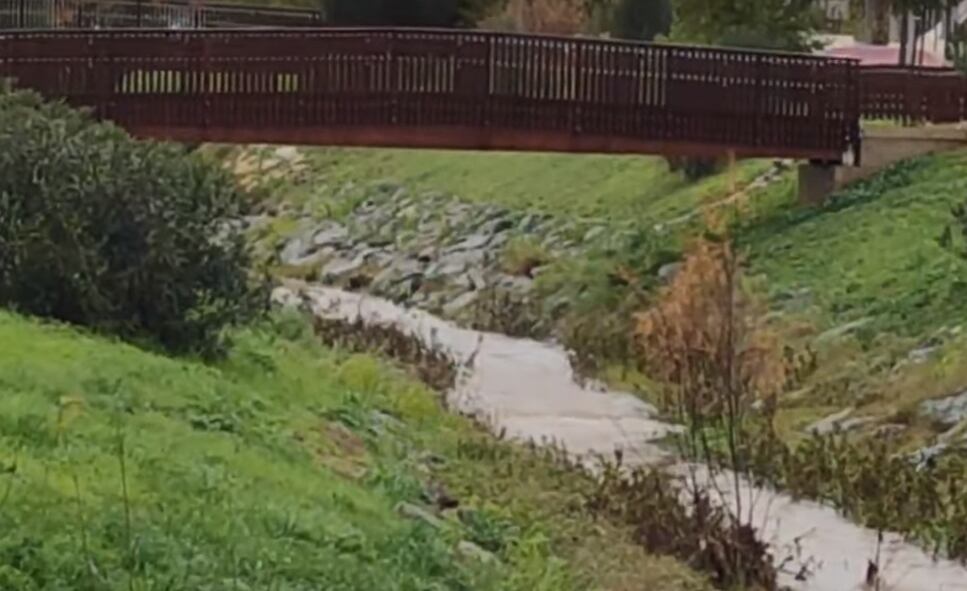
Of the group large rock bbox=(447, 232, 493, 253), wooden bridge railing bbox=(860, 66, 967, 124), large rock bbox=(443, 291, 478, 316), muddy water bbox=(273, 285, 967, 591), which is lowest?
large rock bbox=(443, 291, 478, 316)

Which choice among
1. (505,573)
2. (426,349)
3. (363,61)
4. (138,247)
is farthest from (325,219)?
(505,573)

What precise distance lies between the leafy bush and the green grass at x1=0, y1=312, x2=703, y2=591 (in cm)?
59

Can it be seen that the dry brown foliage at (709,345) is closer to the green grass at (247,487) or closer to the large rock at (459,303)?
the green grass at (247,487)

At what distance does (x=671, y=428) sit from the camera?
19625mm

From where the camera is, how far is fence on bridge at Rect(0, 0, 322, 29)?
43.4m

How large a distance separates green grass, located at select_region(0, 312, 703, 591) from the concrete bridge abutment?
15306 millimetres

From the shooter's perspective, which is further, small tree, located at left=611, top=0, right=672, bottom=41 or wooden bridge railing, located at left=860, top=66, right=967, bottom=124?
small tree, located at left=611, top=0, right=672, bottom=41

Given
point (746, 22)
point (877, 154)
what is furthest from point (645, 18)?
point (877, 154)

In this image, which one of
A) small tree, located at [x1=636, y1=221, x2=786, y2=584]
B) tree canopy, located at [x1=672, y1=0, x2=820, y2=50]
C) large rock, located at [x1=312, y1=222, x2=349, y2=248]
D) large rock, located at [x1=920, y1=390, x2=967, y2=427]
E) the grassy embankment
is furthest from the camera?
large rock, located at [x1=312, y1=222, x2=349, y2=248]

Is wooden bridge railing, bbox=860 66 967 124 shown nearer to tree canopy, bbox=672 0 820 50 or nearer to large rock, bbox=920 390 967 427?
tree canopy, bbox=672 0 820 50

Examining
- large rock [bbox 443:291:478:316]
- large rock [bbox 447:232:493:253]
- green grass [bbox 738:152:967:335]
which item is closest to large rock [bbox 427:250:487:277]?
large rock [bbox 447:232:493:253]

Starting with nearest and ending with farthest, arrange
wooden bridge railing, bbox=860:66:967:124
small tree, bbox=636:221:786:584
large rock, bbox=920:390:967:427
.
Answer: small tree, bbox=636:221:786:584
large rock, bbox=920:390:967:427
wooden bridge railing, bbox=860:66:967:124

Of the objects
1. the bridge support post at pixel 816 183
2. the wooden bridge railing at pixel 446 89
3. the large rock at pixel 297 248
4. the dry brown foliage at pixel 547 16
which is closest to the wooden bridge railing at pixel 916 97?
the wooden bridge railing at pixel 446 89

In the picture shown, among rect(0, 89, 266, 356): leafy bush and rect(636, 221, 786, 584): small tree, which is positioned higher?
rect(0, 89, 266, 356): leafy bush
